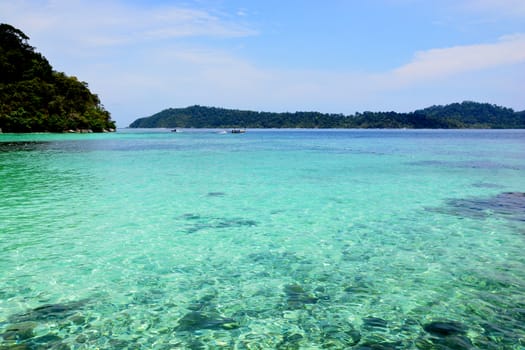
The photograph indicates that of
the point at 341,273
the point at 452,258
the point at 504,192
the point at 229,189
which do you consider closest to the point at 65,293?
the point at 341,273

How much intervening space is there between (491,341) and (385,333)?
50.2 inches

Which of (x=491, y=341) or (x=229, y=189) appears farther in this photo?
(x=229, y=189)

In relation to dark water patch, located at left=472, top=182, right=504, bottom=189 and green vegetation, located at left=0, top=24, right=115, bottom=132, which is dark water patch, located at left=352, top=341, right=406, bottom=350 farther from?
green vegetation, located at left=0, top=24, right=115, bottom=132

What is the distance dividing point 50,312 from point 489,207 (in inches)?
517

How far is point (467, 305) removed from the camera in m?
5.57

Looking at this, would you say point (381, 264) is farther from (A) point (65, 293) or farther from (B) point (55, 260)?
(B) point (55, 260)

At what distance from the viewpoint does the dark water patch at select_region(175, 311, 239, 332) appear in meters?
4.96

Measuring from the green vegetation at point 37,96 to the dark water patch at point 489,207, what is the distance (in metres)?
88.8

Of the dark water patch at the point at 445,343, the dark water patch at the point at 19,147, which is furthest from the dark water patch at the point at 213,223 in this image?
the dark water patch at the point at 19,147

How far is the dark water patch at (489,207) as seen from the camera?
11.4 m

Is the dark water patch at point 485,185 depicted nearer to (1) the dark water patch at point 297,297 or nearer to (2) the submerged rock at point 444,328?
(2) the submerged rock at point 444,328

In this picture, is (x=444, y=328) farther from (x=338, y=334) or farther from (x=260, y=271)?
(x=260, y=271)

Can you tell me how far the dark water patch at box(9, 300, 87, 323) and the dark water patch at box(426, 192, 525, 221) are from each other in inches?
427

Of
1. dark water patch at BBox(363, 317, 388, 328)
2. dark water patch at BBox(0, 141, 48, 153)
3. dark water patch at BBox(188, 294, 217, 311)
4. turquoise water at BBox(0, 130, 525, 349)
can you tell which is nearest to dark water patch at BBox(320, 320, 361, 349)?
turquoise water at BBox(0, 130, 525, 349)
